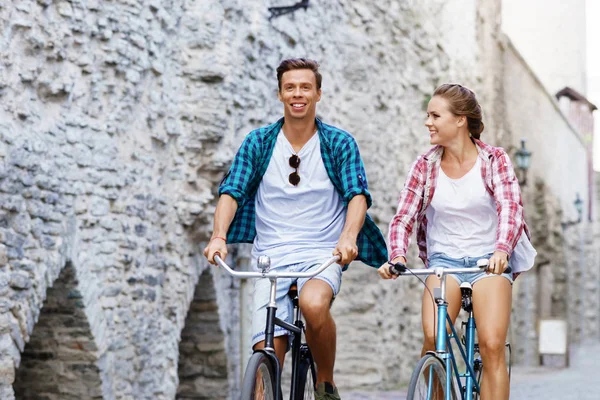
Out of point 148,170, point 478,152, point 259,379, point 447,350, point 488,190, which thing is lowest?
point 259,379

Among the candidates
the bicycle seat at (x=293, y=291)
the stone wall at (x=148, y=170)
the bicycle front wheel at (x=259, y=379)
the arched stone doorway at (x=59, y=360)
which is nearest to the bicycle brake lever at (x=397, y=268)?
the bicycle seat at (x=293, y=291)

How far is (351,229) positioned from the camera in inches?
152

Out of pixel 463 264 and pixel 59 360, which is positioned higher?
pixel 463 264

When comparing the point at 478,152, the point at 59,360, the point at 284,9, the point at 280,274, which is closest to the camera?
the point at 280,274

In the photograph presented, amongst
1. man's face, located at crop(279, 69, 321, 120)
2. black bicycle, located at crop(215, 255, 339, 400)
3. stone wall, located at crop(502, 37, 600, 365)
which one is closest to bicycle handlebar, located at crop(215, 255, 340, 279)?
black bicycle, located at crop(215, 255, 339, 400)

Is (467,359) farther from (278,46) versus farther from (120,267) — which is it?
(278,46)

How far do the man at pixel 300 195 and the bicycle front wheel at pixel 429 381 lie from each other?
41cm

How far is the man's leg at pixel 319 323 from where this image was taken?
3.80 meters

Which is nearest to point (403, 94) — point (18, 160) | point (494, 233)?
point (18, 160)

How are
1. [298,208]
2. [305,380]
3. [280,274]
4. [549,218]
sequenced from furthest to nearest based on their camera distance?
1. [549,218]
2. [298,208]
3. [305,380]
4. [280,274]

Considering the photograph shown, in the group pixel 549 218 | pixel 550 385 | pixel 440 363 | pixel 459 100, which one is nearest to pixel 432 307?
pixel 440 363

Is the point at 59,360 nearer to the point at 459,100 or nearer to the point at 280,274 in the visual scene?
the point at 280,274

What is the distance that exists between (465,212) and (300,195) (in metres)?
0.66

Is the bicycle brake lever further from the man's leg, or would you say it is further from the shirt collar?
the shirt collar
